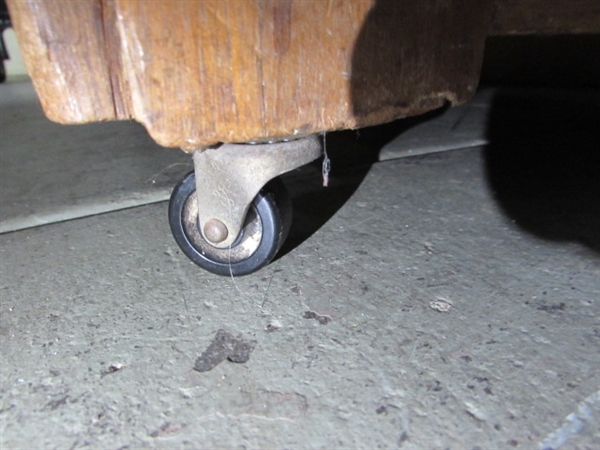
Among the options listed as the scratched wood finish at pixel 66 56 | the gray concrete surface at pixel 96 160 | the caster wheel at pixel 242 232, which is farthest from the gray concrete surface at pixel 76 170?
the scratched wood finish at pixel 66 56

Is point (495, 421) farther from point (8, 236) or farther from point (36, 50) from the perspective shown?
point (8, 236)

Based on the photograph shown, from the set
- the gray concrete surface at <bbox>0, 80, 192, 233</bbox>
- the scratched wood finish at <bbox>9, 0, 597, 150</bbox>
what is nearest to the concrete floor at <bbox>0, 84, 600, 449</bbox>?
the gray concrete surface at <bbox>0, 80, 192, 233</bbox>

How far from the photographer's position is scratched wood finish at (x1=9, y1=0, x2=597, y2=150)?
790mm

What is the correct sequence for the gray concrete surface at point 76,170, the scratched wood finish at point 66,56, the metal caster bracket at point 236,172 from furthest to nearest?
the gray concrete surface at point 76,170 < the metal caster bracket at point 236,172 < the scratched wood finish at point 66,56

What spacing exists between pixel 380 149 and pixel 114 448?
4.91 ft

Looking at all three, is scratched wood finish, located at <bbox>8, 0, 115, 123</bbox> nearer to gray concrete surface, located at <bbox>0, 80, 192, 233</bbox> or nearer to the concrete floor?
the concrete floor

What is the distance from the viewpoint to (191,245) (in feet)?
3.80

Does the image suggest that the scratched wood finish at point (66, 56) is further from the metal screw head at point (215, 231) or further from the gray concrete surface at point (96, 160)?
the gray concrete surface at point (96, 160)

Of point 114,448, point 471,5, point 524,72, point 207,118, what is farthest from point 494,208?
point 524,72

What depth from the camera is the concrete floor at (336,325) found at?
0.80m

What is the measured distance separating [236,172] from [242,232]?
0.48ft

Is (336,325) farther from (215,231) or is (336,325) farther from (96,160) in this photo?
(96,160)

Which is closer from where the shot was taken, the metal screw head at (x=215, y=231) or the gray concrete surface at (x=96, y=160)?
the metal screw head at (x=215, y=231)

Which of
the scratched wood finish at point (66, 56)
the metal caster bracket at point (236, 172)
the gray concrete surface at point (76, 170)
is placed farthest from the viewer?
the gray concrete surface at point (76, 170)
